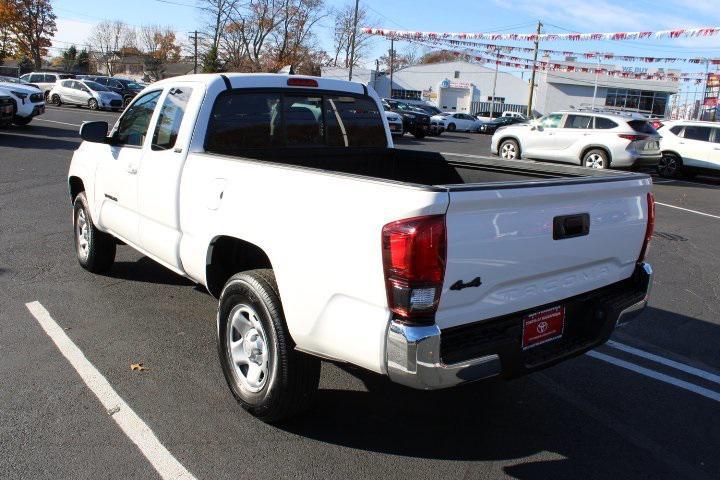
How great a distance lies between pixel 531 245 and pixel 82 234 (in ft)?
15.3

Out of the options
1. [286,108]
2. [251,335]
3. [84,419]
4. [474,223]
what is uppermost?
[286,108]

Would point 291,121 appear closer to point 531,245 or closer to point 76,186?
point 531,245

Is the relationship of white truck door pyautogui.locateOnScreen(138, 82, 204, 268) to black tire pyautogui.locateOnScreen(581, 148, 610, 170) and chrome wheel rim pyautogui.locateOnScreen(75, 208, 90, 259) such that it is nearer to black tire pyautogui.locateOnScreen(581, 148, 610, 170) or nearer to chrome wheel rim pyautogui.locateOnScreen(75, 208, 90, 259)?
chrome wheel rim pyautogui.locateOnScreen(75, 208, 90, 259)

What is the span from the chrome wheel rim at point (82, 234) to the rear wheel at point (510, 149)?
1448 cm

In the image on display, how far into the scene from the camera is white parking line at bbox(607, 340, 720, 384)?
14.3ft

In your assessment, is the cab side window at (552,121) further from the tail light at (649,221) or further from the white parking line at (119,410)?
the white parking line at (119,410)

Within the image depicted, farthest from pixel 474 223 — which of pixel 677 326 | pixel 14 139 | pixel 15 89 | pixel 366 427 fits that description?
pixel 15 89

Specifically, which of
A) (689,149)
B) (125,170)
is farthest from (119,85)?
(125,170)

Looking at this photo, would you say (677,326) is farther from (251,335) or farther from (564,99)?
(564,99)

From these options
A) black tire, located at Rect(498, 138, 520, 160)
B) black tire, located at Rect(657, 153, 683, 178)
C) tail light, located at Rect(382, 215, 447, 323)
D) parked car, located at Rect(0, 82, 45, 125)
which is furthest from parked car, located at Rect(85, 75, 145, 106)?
tail light, located at Rect(382, 215, 447, 323)

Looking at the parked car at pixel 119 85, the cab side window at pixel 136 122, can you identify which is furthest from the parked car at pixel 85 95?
the cab side window at pixel 136 122

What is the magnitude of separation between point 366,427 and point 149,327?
213cm

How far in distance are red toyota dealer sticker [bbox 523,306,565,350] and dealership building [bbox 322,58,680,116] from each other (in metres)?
62.4

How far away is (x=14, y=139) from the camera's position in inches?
664
